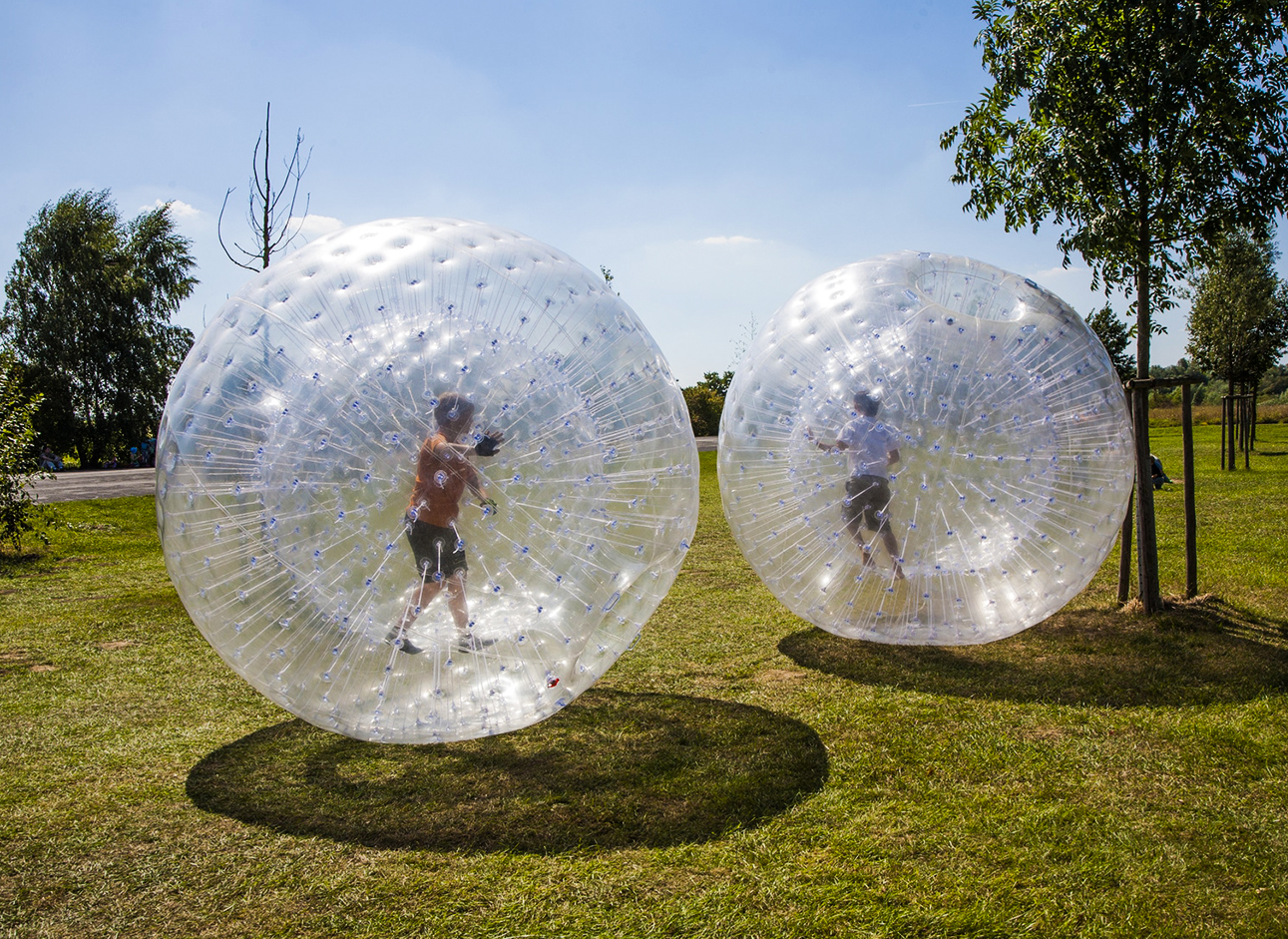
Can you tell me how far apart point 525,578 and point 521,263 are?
1388 mm

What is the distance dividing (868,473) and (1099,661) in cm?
193

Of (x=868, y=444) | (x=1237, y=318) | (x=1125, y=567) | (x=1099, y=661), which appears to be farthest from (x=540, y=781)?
(x=1237, y=318)

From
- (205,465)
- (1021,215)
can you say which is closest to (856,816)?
(205,465)

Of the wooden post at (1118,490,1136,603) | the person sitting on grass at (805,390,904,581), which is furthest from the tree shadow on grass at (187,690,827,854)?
the wooden post at (1118,490,1136,603)

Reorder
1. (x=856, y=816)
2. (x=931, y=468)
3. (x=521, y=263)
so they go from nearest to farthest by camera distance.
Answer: (x=856, y=816) < (x=521, y=263) < (x=931, y=468)

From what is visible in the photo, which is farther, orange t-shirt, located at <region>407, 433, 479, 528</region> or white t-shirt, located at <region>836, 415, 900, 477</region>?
white t-shirt, located at <region>836, 415, 900, 477</region>

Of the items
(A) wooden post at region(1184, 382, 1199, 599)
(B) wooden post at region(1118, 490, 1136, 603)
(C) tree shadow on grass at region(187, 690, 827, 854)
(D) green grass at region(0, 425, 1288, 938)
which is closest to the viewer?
(D) green grass at region(0, 425, 1288, 938)

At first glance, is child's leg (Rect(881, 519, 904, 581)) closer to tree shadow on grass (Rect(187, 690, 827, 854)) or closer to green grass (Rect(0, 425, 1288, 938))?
green grass (Rect(0, 425, 1288, 938))

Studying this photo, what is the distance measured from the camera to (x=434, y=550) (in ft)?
11.8

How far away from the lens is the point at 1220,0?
589 centimetres

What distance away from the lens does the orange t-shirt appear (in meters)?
3.59

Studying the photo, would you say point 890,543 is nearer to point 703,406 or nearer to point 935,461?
point 935,461

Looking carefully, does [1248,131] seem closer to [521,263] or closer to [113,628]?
[521,263]

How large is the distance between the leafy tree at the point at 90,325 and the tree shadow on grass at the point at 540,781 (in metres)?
35.2
